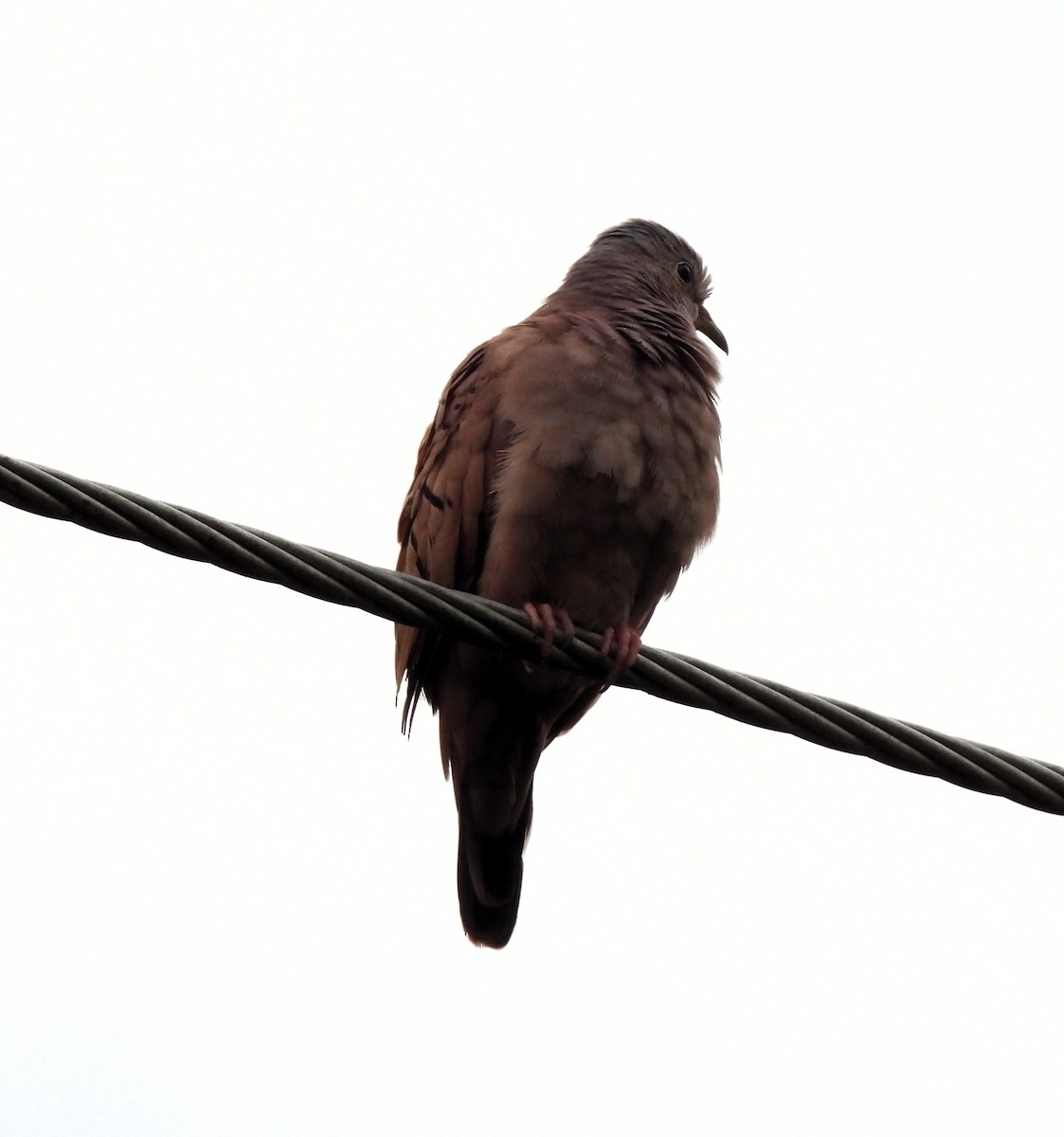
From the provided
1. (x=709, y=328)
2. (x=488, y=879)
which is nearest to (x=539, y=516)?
(x=488, y=879)

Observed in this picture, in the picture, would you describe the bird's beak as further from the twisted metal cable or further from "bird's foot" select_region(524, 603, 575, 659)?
the twisted metal cable

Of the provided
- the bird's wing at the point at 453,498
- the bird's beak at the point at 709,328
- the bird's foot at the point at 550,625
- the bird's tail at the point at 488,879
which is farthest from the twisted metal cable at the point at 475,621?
the bird's beak at the point at 709,328

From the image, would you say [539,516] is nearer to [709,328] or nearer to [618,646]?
[618,646]

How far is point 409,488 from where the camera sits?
16.0 feet

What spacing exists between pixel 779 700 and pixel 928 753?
321 millimetres

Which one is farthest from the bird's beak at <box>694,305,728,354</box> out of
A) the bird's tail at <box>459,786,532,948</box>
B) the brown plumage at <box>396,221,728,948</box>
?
the bird's tail at <box>459,786,532,948</box>

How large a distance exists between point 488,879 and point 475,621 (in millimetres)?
1900

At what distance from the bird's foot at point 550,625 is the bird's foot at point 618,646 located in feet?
0.31

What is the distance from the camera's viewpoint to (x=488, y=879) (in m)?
4.85

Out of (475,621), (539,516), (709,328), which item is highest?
(709,328)

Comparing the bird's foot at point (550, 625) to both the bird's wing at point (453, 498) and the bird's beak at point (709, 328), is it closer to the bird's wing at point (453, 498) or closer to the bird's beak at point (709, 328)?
the bird's wing at point (453, 498)

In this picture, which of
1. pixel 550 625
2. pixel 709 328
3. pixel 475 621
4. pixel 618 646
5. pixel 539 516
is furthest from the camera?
pixel 709 328

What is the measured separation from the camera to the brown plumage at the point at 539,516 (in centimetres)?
426

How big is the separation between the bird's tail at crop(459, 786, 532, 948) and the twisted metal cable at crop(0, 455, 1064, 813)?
5.09 feet
